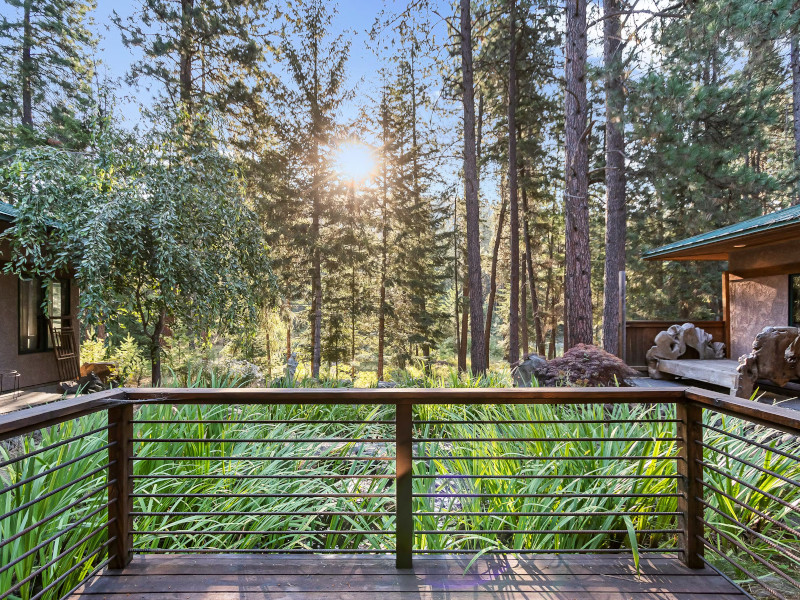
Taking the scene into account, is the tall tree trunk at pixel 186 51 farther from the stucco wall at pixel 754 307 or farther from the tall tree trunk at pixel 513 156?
the stucco wall at pixel 754 307

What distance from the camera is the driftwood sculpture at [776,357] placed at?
5570 millimetres

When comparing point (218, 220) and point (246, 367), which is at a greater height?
point (218, 220)

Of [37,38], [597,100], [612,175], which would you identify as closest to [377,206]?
[612,175]

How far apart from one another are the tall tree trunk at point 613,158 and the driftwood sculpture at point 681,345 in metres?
0.90

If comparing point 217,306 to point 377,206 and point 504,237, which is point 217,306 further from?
point 504,237

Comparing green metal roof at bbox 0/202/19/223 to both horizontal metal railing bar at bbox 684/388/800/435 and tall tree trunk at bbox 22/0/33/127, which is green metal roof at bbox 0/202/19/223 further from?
horizontal metal railing bar at bbox 684/388/800/435

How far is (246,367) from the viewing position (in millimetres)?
6629

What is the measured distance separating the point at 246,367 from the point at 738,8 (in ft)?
30.9

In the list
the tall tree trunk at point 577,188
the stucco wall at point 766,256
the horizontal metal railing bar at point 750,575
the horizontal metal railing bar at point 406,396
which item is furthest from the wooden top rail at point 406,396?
the stucco wall at point 766,256

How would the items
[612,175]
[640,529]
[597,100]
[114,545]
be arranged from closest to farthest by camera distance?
[114,545] < [640,529] < [612,175] < [597,100]

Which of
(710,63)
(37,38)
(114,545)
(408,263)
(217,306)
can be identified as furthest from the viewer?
(408,263)

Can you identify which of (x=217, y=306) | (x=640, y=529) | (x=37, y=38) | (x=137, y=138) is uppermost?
(x=37, y=38)

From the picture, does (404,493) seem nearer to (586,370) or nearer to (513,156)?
(586,370)

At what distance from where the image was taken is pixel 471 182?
9547 mm
